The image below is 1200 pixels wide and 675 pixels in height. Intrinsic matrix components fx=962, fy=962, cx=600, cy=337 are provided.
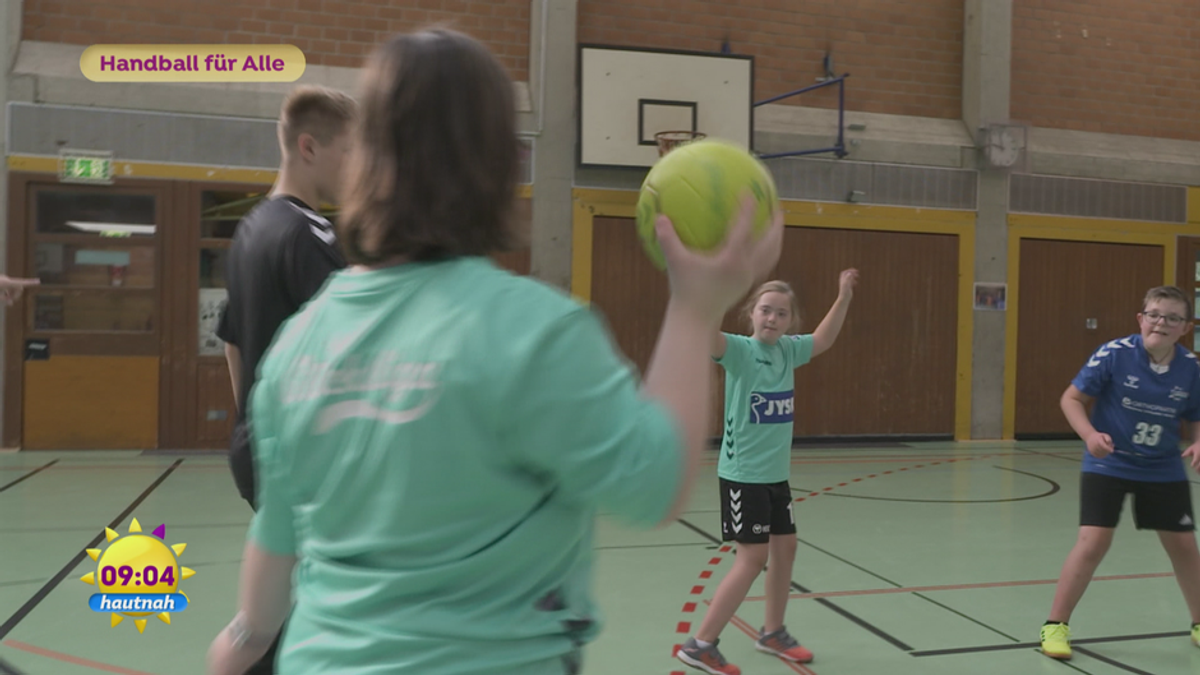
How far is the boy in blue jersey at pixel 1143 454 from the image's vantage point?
14.0 feet

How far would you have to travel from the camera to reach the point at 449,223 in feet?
3.55

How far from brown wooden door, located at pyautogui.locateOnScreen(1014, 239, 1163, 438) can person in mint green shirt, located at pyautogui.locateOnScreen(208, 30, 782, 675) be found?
1277 centimetres

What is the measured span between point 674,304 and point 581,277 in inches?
398

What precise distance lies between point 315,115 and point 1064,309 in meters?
12.5

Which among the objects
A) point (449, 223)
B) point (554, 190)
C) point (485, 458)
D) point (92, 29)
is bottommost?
point (485, 458)

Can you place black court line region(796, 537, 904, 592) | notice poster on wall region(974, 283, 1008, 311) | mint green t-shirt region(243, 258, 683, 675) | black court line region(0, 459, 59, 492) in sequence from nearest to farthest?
1. mint green t-shirt region(243, 258, 683, 675)
2. black court line region(796, 537, 904, 592)
3. black court line region(0, 459, 59, 492)
4. notice poster on wall region(974, 283, 1008, 311)

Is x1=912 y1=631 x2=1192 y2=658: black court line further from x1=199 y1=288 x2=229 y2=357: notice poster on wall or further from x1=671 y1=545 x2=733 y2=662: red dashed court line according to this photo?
x1=199 y1=288 x2=229 y2=357: notice poster on wall

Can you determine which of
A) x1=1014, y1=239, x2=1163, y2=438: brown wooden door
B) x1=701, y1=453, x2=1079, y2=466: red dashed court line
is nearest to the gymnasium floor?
x1=701, y1=453, x2=1079, y2=466: red dashed court line

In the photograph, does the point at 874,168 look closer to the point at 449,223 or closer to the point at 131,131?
the point at 131,131

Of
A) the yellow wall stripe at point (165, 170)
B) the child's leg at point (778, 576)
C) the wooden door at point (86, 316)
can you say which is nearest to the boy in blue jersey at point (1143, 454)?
the child's leg at point (778, 576)

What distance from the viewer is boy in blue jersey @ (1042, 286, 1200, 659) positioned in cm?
427

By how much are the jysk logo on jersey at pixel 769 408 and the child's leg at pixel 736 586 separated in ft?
1.74

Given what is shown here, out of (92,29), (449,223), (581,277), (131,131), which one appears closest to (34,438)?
(131,131)

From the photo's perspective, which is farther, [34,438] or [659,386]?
[34,438]
